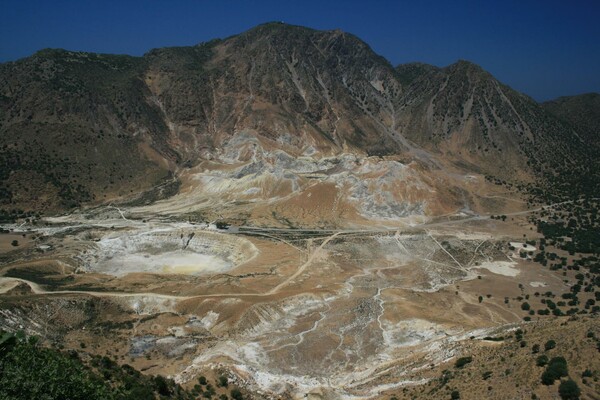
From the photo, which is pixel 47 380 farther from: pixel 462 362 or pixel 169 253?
pixel 169 253

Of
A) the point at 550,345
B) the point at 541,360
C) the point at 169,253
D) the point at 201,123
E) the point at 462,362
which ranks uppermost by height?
the point at 201,123

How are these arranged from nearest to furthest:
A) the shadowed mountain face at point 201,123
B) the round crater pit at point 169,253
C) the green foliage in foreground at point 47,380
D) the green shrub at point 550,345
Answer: the green foliage in foreground at point 47,380, the green shrub at point 550,345, the round crater pit at point 169,253, the shadowed mountain face at point 201,123

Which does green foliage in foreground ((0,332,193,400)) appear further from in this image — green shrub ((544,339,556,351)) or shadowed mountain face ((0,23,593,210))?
shadowed mountain face ((0,23,593,210))

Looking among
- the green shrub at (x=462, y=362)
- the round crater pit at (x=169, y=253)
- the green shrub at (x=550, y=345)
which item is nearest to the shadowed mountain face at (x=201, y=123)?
the round crater pit at (x=169, y=253)

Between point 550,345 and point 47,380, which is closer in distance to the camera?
point 47,380

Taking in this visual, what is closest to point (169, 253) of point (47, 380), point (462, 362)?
point (462, 362)

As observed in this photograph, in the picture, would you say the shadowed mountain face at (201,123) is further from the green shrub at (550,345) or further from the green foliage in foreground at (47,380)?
the green shrub at (550,345)
